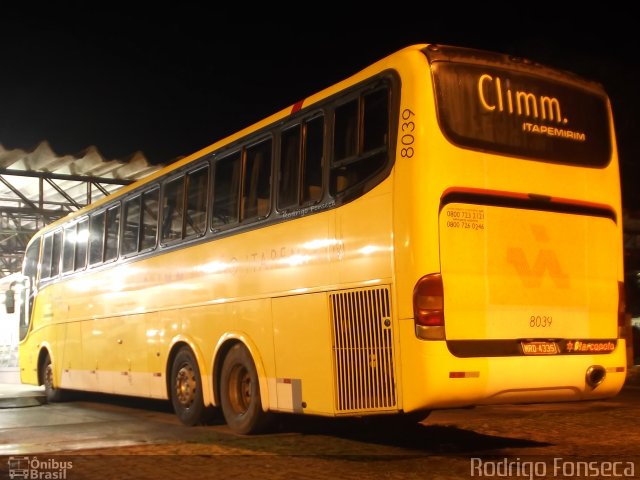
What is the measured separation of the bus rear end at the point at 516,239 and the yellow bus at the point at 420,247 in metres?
0.02

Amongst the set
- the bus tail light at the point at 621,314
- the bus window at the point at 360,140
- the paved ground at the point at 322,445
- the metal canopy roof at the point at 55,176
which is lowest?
the paved ground at the point at 322,445

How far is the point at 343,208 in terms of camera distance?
7.57 meters

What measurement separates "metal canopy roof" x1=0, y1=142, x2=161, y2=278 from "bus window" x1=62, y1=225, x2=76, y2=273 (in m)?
4.05

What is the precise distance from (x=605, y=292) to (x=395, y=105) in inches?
114

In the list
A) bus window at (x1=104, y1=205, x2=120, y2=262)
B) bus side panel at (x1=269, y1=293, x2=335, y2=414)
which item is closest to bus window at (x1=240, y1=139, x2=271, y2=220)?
bus side panel at (x1=269, y1=293, x2=335, y2=414)

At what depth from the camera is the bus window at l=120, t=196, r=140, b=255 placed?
1227cm

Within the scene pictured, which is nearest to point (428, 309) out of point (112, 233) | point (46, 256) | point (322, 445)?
point (322, 445)

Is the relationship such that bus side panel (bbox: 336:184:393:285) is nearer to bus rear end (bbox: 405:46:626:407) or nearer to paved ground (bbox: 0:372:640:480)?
bus rear end (bbox: 405:46:626:407)

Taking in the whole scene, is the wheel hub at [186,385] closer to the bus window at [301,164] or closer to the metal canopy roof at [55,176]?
the bus window at [301,164]

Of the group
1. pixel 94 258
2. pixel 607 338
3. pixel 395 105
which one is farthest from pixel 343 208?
pixel 94 258

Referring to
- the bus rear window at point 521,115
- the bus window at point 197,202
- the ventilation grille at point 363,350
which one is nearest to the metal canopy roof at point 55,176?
the bus window at point 197,202

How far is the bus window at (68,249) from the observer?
14.9 meters

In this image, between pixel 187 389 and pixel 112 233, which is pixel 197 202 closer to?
pixel 187 389

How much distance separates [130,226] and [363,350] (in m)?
6.45
